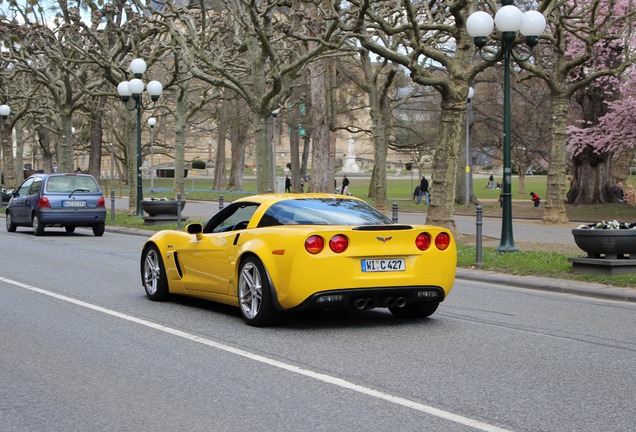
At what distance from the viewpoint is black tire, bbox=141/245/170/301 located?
1180 centimetres

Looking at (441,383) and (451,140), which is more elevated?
(451,140)

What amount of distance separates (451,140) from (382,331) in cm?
1317

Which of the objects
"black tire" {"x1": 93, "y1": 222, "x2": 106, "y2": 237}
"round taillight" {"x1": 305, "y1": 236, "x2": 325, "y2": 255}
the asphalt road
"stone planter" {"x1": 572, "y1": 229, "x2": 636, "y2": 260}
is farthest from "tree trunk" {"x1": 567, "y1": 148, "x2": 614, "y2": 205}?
"round taillight" {"x1": 305, "y1": 236, "x2": 325, "y2": 255}

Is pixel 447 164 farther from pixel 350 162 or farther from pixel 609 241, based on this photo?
pixel 350 162

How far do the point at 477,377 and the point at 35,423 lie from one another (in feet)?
10.3

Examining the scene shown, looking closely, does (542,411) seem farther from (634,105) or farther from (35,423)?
(634,105)

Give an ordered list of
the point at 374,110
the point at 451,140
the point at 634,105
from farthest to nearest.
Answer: the point at 374,110, the point at 634,105, the point at 451,140

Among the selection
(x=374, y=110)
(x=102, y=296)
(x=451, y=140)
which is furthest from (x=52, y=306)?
(x=374, y=110)

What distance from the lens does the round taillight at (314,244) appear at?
9180 mm

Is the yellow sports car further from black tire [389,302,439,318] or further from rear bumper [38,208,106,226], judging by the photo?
rear bumper [38,208,106,226]

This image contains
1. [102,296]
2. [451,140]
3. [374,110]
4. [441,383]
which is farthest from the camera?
[374,110]

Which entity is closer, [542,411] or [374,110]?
[542,411]

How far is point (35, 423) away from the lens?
19.7 feet

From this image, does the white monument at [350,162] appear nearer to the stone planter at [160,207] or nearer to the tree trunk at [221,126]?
the tree trunk at [221,126]
